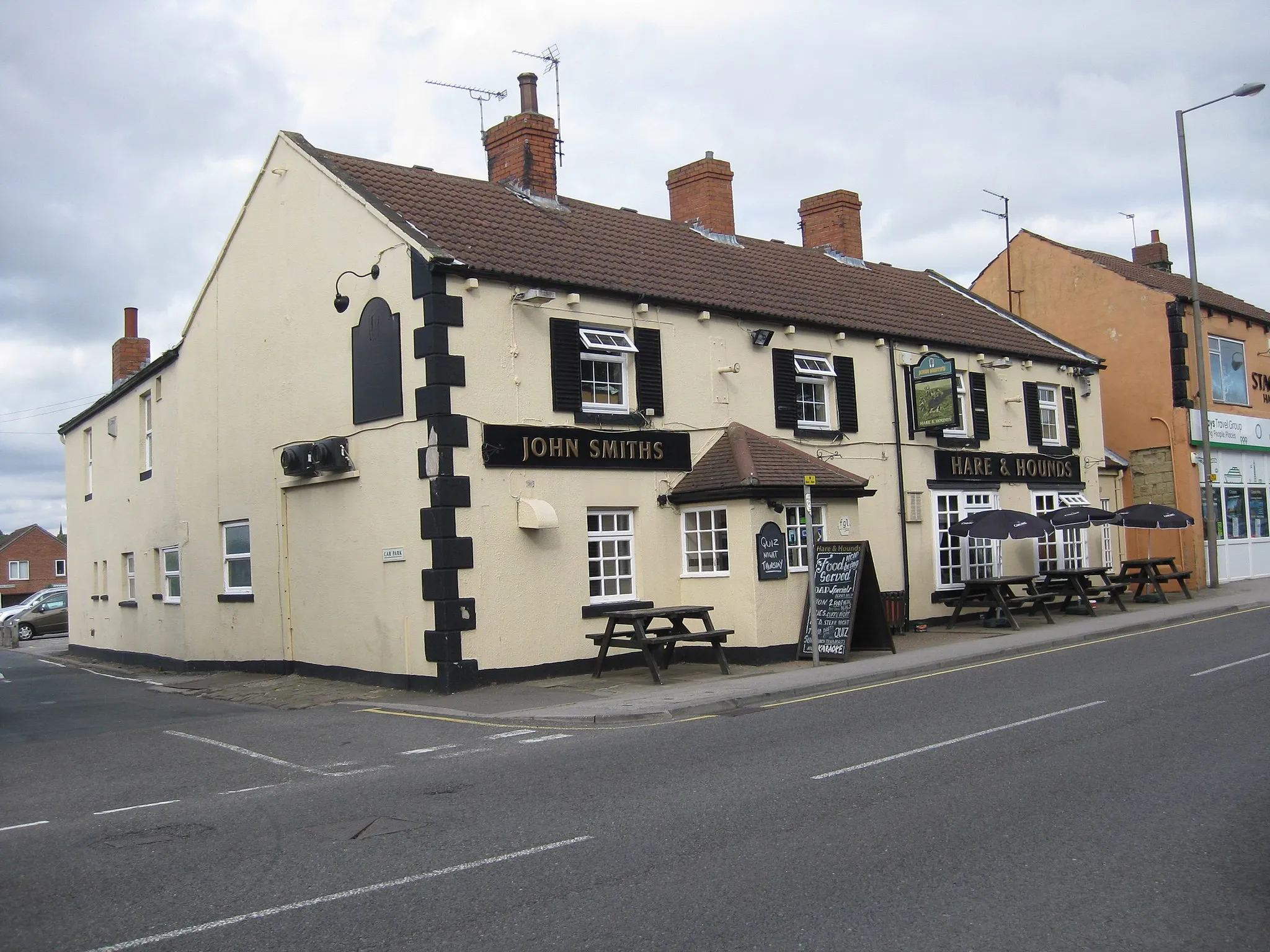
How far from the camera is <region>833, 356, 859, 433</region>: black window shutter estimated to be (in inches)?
815

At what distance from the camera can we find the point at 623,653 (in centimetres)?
1675

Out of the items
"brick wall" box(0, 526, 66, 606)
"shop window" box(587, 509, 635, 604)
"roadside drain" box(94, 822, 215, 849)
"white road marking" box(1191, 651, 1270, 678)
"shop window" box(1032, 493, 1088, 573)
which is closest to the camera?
"roadside drain" box(94, 822, 215, 849)

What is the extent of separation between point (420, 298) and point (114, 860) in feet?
31.8

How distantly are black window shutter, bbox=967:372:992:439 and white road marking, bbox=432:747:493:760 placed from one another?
1575cm

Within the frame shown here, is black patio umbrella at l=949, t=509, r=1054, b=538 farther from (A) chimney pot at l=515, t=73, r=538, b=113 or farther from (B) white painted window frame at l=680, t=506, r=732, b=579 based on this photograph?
(A) chimney pot at l=515, t=73, r=538, b=113

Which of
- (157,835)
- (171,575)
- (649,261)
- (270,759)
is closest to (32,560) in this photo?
(171,575)

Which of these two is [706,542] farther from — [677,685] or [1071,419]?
[1071,419]

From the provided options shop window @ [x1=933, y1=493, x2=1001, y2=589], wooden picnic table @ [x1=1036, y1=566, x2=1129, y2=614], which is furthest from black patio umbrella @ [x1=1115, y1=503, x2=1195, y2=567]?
shop window @ [x1=933, y1=493, x2=1001, y2=589]

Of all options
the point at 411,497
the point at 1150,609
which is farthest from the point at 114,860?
the point at 1150,609

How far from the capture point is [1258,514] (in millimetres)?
31000

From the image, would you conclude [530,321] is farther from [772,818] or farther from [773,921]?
[773,921]

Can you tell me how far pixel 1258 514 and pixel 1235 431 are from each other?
2.61m

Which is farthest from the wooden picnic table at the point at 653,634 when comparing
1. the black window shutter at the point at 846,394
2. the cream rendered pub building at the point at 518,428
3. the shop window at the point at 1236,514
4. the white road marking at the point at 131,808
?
the shop window at the point at 1236,514

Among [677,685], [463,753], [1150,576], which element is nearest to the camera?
[463,753]
